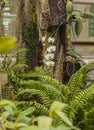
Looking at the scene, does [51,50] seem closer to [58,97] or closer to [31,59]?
[31,59]

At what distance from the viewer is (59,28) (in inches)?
138

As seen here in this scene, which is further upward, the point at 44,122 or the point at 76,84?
→ the point at 44,122

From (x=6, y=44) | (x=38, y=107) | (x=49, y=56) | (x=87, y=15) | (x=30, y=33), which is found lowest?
(x=38, y=107)

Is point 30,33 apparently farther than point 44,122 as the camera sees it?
Yes

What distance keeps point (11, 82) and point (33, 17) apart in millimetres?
783

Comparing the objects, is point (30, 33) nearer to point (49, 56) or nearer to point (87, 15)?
point (49, 56)

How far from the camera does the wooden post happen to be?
3.43 m

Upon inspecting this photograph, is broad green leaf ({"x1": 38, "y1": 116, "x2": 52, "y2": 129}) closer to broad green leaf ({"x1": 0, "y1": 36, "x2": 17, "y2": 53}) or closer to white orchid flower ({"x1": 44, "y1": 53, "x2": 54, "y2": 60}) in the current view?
broad green leaf ({"x1": 0, "y1": 36, "x2": 17, "y2": 53})

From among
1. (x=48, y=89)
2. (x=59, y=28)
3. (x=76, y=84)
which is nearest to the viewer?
(x=48, y=89)

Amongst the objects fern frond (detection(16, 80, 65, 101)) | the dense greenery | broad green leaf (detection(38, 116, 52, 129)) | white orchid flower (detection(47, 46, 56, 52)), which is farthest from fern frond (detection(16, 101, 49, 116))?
broad green leaf (detection(38, 116, 52, 129))

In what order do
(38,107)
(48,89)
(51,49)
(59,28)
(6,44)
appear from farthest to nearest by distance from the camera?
(51,49)
(59,28)
(48,89)
(38,107)
(6,44)

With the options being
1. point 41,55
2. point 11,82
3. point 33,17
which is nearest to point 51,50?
point 41,55

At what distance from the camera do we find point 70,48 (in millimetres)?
3629

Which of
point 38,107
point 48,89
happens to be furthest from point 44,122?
point 48,89
